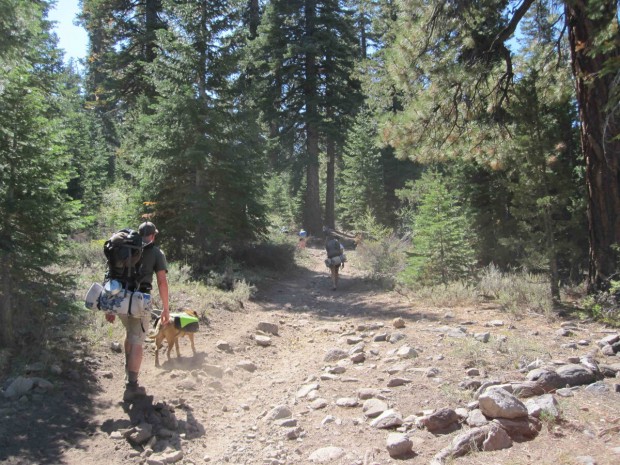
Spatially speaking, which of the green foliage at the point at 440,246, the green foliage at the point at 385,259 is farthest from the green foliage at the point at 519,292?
the green foliage at the point at 385,259

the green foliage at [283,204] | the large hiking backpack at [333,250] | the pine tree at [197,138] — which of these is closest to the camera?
the pine tree at [197,138]

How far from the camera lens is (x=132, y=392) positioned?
5.15 metres

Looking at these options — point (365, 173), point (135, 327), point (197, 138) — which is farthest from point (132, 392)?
point (365, 173)

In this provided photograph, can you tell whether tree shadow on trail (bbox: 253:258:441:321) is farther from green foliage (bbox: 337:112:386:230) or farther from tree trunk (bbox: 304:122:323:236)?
green foliage (bbox: 337:112:386:230)

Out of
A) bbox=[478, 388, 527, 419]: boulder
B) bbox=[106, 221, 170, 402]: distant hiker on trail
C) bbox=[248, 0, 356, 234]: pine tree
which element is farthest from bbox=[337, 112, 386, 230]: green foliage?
bbox=[478, 388, 527, 419]: boulder

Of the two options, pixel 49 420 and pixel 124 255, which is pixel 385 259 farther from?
pixel 49 420

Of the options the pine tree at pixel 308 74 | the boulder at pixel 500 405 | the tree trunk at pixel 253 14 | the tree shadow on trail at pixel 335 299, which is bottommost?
the tree shadow on trail at pixel 335 299

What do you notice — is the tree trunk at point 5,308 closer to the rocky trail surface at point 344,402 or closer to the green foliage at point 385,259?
the rocky trail surface at point 344,402

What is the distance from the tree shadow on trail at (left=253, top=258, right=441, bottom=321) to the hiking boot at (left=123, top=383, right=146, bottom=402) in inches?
209

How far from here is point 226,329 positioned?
870 centimetres

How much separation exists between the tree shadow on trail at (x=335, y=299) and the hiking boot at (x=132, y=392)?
532cm

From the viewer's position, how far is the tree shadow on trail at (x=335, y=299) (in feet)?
33.6

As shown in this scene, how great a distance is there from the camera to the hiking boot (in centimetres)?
512

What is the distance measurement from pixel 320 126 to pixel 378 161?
28.6ft
